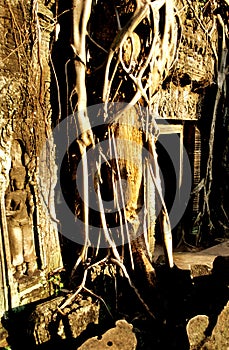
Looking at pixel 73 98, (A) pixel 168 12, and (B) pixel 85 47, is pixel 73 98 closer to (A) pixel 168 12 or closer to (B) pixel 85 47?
(B) pixel 85 47

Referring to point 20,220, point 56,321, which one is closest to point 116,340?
point 56,321

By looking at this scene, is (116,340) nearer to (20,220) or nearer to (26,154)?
(20,220)

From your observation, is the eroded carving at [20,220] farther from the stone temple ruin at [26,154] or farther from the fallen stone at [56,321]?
the fallen stone at [56,321]

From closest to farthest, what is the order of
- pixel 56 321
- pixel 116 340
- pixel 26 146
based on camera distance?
pixel 116 340 < pixel 56 321 < pixel 26 146

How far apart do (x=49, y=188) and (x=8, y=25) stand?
1.24m

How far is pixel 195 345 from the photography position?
213 cm

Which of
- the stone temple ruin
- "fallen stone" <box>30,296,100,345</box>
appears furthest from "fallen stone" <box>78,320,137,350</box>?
the stone temple ruin

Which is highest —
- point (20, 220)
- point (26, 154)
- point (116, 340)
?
point (26, 154)

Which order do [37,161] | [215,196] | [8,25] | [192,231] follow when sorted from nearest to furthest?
[8,25] < [37,161] < [192,231] < [215,196]

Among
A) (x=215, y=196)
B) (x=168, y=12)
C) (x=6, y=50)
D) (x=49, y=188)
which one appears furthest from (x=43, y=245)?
(x=215, y=196)

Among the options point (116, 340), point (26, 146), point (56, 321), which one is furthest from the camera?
point (26, 146)

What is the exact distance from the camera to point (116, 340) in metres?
2.09

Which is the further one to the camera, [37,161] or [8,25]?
[37,161]

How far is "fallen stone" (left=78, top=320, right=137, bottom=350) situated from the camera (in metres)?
2.00
